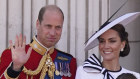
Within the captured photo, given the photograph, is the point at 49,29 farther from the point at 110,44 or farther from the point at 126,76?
the point at 126,76

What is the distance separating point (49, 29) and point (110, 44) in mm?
547

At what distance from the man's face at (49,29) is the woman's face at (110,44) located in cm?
40

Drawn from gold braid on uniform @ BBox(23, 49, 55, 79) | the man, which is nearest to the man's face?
the man

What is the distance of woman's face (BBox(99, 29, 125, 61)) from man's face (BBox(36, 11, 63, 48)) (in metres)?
0.40

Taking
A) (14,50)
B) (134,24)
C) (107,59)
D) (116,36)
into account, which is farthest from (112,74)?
(134,24)

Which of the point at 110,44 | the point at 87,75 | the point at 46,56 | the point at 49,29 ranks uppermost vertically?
the point at 49,29

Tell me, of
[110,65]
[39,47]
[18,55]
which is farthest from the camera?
[39,47]

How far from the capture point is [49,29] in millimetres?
2699

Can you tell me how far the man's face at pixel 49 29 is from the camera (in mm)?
2682

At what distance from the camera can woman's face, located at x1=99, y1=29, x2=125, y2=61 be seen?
258 cm

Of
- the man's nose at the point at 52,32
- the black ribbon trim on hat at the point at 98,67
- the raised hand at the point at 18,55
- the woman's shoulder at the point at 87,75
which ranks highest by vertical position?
the man's nose at the point at 52,32

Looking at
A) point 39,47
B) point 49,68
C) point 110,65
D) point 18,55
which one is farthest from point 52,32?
point 110,65

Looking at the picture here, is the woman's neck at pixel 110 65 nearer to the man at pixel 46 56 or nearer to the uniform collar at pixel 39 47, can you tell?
the man at pixel 46 56

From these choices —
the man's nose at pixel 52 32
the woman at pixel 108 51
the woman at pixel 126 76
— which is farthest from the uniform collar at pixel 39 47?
the woman at pixel 126 76
